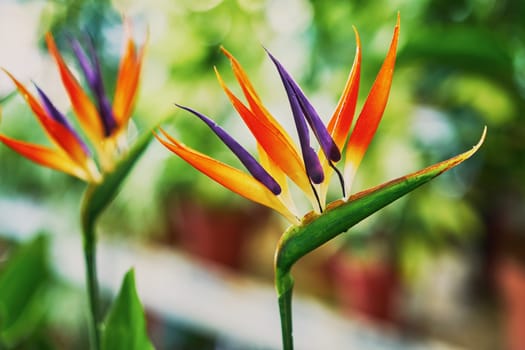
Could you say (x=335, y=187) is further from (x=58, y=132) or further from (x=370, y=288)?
(x=58, y=132)

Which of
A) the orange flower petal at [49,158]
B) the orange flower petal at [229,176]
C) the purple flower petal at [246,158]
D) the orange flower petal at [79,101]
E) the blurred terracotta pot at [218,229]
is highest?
the purple flower petal at [246,158]

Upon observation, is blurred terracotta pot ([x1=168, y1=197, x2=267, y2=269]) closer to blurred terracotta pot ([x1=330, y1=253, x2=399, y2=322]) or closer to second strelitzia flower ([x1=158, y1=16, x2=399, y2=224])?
blurred terracotta pot ([x1=330, y1=253, x2=399, y2=322])

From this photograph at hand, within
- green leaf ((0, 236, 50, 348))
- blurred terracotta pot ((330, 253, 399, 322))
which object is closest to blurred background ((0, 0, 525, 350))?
blurred terracotta pot ((330, 253, 399, 322))

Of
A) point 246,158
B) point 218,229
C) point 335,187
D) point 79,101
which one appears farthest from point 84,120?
point 218,229

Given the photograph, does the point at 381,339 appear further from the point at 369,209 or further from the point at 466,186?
the point at 369,209

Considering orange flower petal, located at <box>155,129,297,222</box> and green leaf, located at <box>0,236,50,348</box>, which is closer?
orange flower petal, located at <box>155,129,297,222</box>

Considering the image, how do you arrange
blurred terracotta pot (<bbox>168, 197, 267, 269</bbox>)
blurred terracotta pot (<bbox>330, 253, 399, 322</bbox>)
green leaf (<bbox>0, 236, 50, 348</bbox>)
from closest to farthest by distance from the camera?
1. green leaf (<bbox>0, 236, 50, 348</bbox>)
2. blurred terracotta pot (<bbox>330, 253, 399, 322</bbox>)
3. blurred terracotta pot (<bbox>168, 197, 267, 269</bbox>)

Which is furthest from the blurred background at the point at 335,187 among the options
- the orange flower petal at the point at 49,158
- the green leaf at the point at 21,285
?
the orange flower petal at the point at 49,158

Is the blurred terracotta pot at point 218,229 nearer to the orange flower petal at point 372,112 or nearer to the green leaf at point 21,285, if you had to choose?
the green leaf at point 21,285

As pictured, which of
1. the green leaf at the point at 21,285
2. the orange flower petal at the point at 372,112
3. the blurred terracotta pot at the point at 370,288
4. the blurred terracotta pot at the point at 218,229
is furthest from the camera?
the blurred terracotta pot at the point at 218,229
